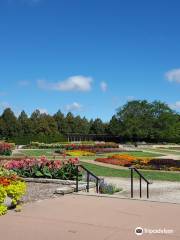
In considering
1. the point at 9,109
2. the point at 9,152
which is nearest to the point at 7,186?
the point at 9,152

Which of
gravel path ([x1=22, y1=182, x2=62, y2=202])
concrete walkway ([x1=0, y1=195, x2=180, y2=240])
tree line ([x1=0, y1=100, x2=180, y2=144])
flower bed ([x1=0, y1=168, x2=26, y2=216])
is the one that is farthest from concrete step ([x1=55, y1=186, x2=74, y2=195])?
tree line ([x1=0, y1=100, x2=180, y2=144])

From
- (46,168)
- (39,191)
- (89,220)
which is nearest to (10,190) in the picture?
(89,220)

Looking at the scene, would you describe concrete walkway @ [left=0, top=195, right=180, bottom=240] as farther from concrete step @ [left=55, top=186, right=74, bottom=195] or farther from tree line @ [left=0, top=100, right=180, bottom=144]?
tree line @ [left=0, top=100, right=180, bottom=144]

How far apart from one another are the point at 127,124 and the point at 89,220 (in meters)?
72.8

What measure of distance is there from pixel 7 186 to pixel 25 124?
73.3 metres

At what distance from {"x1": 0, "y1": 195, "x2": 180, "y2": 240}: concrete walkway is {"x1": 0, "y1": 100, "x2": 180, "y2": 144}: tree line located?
66183 mm

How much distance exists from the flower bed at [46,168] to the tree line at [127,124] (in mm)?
60333

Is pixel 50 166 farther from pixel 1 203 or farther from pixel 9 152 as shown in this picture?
pixel 9 152

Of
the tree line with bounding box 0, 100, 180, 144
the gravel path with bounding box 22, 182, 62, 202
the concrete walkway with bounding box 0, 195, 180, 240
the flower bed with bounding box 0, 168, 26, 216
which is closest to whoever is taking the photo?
the concrete walkway with bounding box 0, 195, 180, 240

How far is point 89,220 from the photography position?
8.07 m

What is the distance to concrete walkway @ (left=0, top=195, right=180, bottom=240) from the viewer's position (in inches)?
275

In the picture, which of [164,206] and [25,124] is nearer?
[164,206]

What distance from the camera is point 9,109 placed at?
265 feet

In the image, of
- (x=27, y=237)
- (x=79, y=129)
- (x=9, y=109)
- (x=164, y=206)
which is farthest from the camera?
(x=79, y=129)
